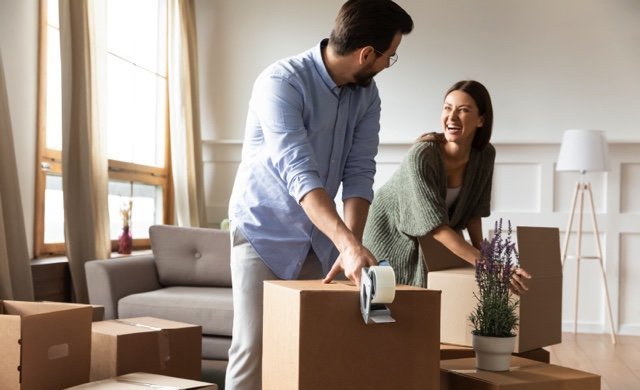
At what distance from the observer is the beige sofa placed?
385 cm

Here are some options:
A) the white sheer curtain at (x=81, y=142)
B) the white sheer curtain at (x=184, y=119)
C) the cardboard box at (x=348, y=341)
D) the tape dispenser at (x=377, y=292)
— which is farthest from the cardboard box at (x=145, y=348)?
the white sheer curtain at (x=184, y=119)

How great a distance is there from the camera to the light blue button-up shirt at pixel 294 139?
1769 millimetres

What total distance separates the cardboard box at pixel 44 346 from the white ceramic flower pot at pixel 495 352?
1244mm

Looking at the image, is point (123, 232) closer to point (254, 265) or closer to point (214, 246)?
point (214, 246)

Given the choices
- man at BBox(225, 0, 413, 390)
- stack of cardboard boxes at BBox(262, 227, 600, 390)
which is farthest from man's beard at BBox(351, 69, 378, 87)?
stack of cardboard boxes at BBox(262, 227, 600, 390)

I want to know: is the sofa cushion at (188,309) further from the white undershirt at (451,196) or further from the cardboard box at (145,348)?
the white undershirt at (451,196)

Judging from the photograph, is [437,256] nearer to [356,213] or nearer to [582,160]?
[356,213]

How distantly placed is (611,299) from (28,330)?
4300 mm

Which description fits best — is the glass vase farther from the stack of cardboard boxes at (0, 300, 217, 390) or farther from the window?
the stack of cardboard boxes at (0, 300, 217, 390)

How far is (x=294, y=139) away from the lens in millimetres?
1704

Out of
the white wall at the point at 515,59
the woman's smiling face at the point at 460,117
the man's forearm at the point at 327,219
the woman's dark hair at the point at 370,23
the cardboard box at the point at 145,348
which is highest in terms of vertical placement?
the white wall at the point at 515,59

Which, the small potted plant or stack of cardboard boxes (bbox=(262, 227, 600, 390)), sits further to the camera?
the small potted plant

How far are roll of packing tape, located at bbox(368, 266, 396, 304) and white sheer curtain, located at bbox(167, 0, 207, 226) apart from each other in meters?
4.46

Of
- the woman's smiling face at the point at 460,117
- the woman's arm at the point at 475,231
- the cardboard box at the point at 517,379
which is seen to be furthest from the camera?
the woman's arm at the point at 475,231
